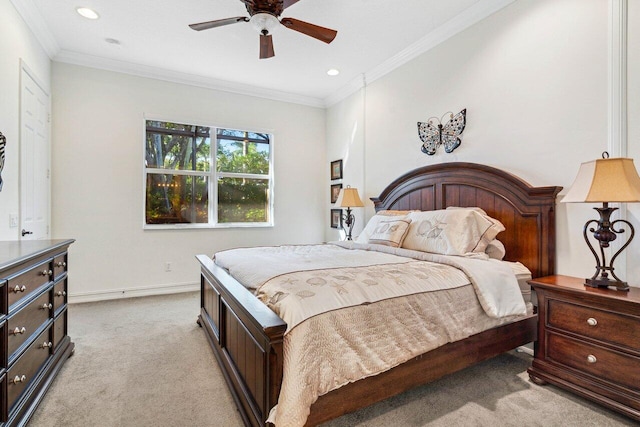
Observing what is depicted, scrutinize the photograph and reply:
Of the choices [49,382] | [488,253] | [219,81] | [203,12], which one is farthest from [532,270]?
[219,81]

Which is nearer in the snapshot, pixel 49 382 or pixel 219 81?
pixel 49 382

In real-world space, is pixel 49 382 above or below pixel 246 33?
below

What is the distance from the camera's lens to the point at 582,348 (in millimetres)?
1884

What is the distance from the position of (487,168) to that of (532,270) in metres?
0.92

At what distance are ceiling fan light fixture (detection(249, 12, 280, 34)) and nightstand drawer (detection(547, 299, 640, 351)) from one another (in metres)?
2.72

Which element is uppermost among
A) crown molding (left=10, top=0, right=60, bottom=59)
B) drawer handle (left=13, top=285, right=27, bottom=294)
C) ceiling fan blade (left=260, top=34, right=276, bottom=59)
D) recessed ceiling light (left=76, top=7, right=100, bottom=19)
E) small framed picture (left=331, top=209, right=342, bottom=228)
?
recessed ceiling light (left=76, top=7, right=100, bottom=19)

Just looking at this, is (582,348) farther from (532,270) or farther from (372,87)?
(372,87)

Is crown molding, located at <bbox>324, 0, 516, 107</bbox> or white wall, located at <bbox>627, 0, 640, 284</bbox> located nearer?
white wall, located at <bbox>627, 0, 640, 284</bbox>

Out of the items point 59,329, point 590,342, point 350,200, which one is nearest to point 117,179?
point 59,329

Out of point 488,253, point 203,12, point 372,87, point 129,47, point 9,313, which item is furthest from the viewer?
point 372,87

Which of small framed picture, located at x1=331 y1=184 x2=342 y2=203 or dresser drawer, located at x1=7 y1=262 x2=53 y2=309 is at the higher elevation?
small framed picture, located at x1=331 y1=184 x2=342 y2=203

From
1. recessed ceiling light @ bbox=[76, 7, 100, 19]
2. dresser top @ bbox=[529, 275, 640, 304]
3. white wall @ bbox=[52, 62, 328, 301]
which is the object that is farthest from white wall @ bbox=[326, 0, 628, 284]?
recessed ceiling light @ bbox=[76, 7, 100, 19]

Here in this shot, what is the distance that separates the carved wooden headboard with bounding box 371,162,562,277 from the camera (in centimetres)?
240

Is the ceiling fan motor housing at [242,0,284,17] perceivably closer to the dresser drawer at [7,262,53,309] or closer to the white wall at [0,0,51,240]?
the white wall at [0,0,51,240]
